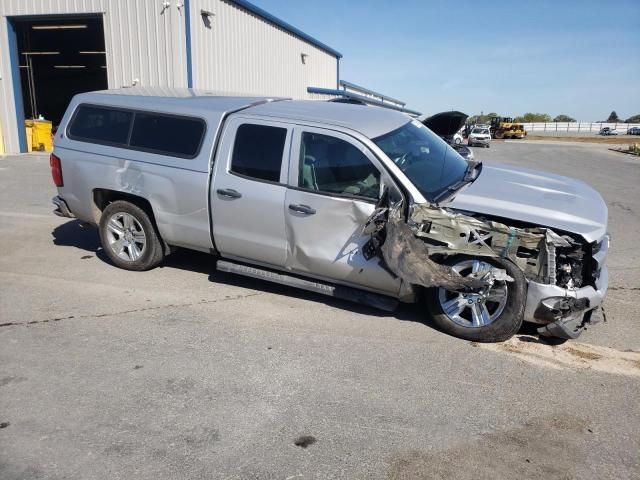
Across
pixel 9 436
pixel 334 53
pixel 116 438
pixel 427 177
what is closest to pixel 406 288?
pixel 427 177

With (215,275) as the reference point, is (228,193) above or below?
above

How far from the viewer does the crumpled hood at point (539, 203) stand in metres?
4.27

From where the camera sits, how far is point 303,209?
4828mm

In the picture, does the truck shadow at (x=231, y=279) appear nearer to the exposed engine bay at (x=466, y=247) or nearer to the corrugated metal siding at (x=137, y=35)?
the exposed engine bay at (x=466, y=247)

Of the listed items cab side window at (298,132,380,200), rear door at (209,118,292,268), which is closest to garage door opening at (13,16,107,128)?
rear door at (209,118,292,268)

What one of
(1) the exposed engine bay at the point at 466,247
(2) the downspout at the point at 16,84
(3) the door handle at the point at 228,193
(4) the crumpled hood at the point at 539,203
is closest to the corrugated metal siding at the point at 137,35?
(2) the downspout at the point at 16,84

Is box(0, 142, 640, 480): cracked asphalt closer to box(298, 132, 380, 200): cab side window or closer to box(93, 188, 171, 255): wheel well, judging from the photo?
box(93, 188, 171, 255): wheel well

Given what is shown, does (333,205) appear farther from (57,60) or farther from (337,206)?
(57,60)

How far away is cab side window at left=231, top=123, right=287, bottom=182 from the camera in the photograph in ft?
16.5

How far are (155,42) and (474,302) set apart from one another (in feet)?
46.8

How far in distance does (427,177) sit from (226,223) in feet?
6.47

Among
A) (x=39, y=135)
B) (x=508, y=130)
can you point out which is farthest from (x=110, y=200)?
(x=508, y=130)

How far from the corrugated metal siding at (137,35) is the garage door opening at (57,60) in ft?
1.84

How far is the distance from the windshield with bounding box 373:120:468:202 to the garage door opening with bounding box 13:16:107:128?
1480 cm
